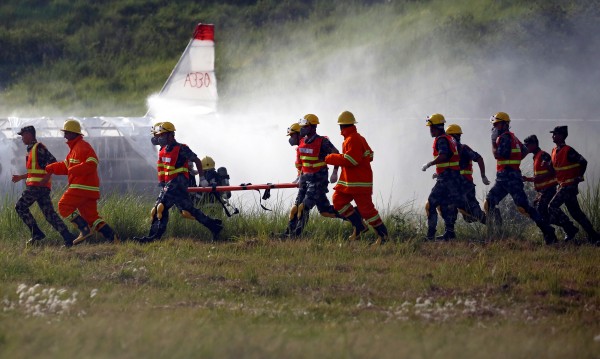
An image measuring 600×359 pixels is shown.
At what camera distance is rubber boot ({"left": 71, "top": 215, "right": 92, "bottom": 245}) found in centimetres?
1338

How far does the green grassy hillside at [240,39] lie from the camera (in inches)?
1323

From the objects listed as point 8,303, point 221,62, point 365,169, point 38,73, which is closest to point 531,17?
point 221,62

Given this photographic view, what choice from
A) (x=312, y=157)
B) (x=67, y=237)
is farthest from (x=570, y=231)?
(x=67, y=237)

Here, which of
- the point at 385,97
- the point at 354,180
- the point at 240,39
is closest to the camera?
the point at 354,180

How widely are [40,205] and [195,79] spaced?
35.6ft

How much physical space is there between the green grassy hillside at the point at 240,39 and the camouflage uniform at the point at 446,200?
1970cm

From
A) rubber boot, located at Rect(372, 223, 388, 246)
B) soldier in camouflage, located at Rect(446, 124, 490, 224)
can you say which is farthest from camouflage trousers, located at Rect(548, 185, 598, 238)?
rubber boot, located at Rect(372, 223, 388, 246)

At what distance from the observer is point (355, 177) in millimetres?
12945

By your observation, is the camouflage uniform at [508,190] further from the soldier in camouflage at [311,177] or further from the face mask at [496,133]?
the soldier in camouflage at [311,177]

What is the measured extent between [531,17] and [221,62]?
12.0 metres

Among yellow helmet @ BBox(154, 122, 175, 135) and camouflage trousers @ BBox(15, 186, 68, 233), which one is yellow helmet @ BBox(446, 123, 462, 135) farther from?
camouflage trousers @ BBox(15, 186, 68, 233)

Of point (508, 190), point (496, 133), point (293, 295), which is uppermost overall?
point (496, 133)

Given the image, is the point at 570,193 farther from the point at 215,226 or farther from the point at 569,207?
the point at 215,226

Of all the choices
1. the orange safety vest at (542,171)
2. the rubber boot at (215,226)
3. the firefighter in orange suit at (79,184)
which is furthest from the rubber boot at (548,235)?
the firefighter in orange suit at (79,184)
